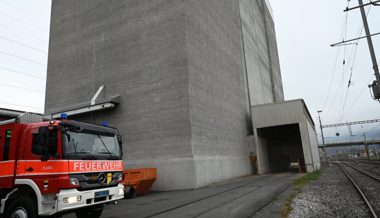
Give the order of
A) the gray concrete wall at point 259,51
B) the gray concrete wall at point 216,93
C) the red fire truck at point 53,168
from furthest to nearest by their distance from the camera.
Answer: the gray concrete wall at point 259,51 → the gray concrete wall at point 216,93 → the red fire truck at point 53,168

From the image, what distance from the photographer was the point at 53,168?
22.2 feet

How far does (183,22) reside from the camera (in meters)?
19.3

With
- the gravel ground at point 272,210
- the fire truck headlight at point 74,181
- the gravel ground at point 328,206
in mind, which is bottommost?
the gravel ground at point 328,206

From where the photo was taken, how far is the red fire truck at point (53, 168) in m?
6.68

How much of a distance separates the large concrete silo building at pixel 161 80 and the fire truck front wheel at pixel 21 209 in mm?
10864

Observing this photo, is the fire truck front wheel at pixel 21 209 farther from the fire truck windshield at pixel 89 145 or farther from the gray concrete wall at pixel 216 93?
the gray concrete wall at pixel 216 93

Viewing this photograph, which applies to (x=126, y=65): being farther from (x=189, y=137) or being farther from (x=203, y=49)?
(x=189, y=137)

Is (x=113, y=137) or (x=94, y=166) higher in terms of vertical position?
(x=113, y=137)

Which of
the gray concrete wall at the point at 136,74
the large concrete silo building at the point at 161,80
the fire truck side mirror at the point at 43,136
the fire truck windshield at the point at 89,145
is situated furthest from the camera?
the large concrete silo building at the point at 161,80

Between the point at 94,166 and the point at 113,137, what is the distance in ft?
4.93

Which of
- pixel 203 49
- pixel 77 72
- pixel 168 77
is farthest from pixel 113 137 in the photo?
pixel 77 72

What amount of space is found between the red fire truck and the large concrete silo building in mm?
9795

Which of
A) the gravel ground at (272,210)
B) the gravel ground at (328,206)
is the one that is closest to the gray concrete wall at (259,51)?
the gravel ground at (328,206)

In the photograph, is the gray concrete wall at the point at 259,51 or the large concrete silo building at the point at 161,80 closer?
the large concrete silo building at the point at 161,80
